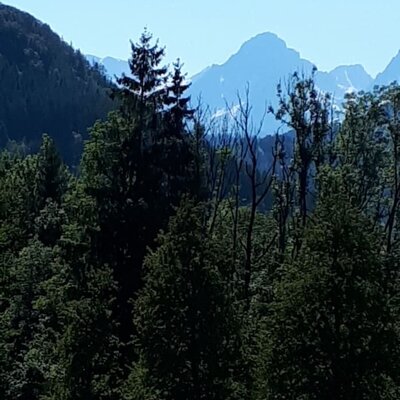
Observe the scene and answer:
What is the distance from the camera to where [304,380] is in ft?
55.6

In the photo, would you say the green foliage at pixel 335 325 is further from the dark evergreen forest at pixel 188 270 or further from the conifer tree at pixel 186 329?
the conifer tree at pixel 186 329

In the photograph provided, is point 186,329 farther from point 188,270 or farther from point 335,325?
point 335,325

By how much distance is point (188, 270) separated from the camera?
717 inches

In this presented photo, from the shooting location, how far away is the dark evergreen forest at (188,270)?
1719cm

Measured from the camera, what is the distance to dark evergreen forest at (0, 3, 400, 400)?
677 inches

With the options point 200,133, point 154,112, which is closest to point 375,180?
point 200,133

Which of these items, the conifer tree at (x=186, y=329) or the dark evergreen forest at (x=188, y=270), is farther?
the conifer tree at (x=186, y=329)

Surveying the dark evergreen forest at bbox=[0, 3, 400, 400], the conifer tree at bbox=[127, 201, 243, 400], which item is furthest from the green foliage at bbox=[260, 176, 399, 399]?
the conifer tree at bbox=[127, 201, 243, 400]

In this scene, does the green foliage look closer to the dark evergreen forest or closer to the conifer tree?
the dark evergreen forest

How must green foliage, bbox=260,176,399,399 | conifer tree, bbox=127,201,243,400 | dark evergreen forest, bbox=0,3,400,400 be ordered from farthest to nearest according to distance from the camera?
conifer tree, bbox=127,201,243,400 → dark evergreen forest, bbox=0,3,400,400 → green foliage, bbox=260,176,399,399

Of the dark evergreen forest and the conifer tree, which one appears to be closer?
the dark evergreen forest

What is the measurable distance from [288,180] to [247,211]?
998cm

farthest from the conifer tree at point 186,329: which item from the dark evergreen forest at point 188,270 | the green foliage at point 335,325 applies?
the green foliage at point 335,325

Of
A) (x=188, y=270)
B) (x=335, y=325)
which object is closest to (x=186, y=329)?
(x=188, y=270)
